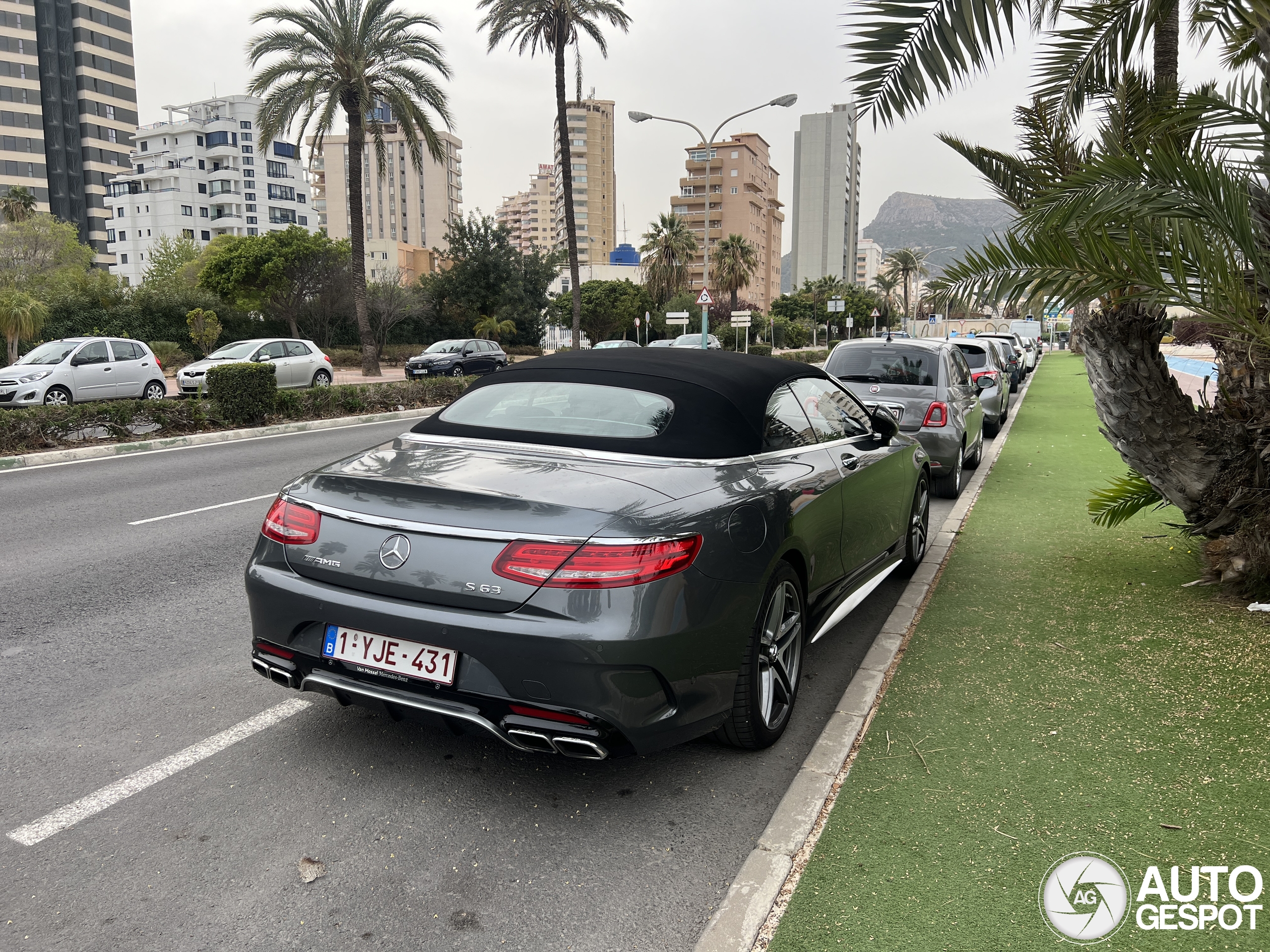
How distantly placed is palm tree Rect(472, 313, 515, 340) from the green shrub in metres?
36.3

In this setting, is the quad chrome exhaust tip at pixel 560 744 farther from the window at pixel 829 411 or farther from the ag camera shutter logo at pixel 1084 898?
the window at pixel 829 411

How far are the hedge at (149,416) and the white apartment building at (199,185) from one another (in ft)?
306

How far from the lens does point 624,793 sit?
3.31 metres

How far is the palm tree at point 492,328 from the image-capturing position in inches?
2053

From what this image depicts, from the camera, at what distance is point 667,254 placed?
74500 millimetres

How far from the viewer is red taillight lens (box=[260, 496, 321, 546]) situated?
10.4 ft

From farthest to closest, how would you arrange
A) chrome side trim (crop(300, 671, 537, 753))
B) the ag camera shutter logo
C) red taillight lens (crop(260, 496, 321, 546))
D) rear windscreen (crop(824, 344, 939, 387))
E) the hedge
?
the hedge < rear windscreen (crop(824, 344, 939, 387)) < red taillight lens (crop(260, 496, 321, 546)) < chrome side trim (crop(300, 671, 537, 753)) < the ag camera shutter logo

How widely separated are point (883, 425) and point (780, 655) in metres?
2.08

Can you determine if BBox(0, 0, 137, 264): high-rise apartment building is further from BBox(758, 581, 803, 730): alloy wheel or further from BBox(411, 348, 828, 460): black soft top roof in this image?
BBox(758, 581, 803, 730): alloy wheel

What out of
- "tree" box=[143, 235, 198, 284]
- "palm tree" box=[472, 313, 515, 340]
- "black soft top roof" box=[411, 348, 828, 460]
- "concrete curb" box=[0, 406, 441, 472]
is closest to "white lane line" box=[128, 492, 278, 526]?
"concrete curb" box=[0, 406, 441, 472]

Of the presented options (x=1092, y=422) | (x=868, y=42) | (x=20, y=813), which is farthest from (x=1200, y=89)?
(x=1092, y=422)

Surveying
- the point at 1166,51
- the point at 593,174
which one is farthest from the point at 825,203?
the point at 1166,51

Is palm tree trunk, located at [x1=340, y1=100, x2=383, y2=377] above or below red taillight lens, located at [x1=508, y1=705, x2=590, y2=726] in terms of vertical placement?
above

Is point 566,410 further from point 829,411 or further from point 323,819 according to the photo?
point 323,819
